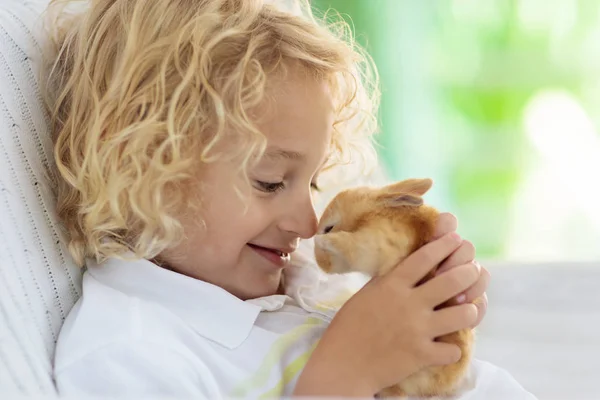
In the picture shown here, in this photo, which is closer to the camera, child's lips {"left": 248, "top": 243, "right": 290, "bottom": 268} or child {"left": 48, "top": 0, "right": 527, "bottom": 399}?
child {"left": 48, "top": 0, "right": 527, "bottom": 399}

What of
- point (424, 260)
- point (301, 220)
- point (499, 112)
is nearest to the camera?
point (424, 260)

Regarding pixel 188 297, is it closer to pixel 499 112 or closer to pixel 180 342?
pixel 180 342

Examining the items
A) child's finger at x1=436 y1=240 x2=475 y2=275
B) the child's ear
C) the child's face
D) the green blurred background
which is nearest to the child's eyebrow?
the child's face

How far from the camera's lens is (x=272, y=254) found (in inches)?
37.2

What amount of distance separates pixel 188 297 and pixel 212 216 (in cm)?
10

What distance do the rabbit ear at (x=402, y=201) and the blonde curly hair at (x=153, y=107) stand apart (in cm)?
17

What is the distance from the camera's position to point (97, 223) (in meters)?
0.86

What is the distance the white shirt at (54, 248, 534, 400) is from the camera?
0.75 metres

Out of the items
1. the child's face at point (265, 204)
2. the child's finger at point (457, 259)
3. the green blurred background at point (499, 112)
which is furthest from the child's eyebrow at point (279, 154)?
the green blurred background at point (499, 112)

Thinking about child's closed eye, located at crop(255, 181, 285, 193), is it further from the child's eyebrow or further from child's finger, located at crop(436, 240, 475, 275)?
child's finger, located at crop(436, 240, 475, 275)

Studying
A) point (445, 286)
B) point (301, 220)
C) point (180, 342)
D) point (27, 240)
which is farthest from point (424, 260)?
point (27, 240)

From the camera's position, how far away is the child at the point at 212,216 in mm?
790

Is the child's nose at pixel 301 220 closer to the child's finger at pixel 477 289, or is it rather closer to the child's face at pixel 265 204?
the child's face at pixel 265 204

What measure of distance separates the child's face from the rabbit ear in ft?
0.45
